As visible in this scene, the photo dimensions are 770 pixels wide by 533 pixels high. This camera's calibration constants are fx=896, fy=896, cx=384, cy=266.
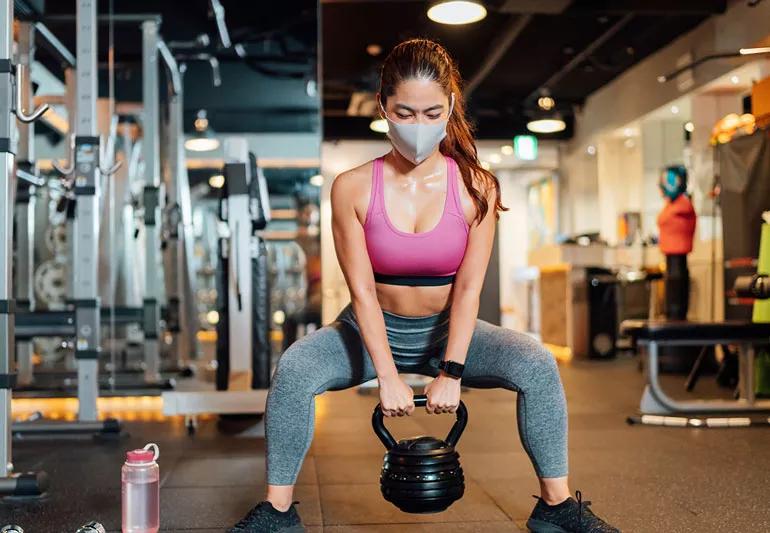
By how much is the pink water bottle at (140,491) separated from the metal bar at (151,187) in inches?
146

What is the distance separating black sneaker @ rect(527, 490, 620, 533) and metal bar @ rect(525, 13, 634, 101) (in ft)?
21.9

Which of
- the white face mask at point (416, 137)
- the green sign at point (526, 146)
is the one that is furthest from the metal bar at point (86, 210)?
the green sign at point (526, 146)

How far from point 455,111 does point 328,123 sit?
10.8 meters

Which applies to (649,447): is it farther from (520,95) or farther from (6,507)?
(520,95)

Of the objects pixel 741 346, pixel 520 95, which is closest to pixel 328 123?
pixel 520 95

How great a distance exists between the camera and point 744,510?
251cm

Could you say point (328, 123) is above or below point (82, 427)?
above

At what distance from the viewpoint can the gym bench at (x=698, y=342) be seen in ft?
14.7

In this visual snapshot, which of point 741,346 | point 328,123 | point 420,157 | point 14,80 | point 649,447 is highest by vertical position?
point 328,123

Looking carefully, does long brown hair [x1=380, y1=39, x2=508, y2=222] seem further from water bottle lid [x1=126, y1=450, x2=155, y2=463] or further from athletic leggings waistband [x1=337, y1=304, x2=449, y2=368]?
water bottle lid [x1=126, y1=450, x2=155, y2=463]

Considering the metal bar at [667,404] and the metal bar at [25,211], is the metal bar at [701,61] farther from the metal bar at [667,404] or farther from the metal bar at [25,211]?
the metal bar at [25,211]

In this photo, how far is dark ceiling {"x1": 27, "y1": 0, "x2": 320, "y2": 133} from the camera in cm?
646

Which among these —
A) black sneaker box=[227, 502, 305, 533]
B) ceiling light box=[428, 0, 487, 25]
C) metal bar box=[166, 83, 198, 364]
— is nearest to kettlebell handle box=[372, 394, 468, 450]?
black sneaker box=[227, 502, 305, 533]

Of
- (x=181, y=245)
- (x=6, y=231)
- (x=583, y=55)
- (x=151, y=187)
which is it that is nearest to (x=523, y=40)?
(x=583, y=55)
